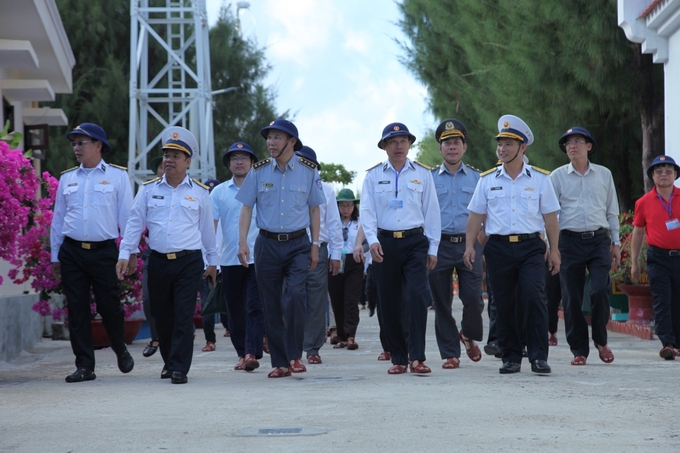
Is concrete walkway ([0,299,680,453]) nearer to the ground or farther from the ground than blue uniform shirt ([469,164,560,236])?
nearer to the ground

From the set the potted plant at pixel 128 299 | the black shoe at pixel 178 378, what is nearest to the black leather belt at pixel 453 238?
the black shoe at pixel 178 378

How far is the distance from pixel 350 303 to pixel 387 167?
168 inches

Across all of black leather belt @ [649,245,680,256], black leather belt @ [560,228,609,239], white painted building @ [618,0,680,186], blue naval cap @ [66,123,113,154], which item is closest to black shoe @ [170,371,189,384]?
blue naval cap @ [66,123,113,154]

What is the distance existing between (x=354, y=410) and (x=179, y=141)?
342 centimetres

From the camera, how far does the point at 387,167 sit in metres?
9.66

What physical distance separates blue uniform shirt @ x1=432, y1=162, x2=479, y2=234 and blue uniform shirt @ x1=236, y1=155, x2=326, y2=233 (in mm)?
1424

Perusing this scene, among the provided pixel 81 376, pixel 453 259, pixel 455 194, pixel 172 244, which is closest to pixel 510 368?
pixel 453 259

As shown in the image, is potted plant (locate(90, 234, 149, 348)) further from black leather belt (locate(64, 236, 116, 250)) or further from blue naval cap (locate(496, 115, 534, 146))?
blue naval cap (locate(496, 115, 534, 146))

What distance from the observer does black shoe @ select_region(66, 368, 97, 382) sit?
9281 millimetres

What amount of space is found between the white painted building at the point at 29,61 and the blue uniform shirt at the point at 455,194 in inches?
243

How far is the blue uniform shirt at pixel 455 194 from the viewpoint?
10484 millimetres

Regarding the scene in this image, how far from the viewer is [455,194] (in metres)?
10.6

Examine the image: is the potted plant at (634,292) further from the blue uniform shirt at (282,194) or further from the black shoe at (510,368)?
the blue uniform shirt at (282,194)

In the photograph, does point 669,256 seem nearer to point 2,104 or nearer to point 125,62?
point 2,104
